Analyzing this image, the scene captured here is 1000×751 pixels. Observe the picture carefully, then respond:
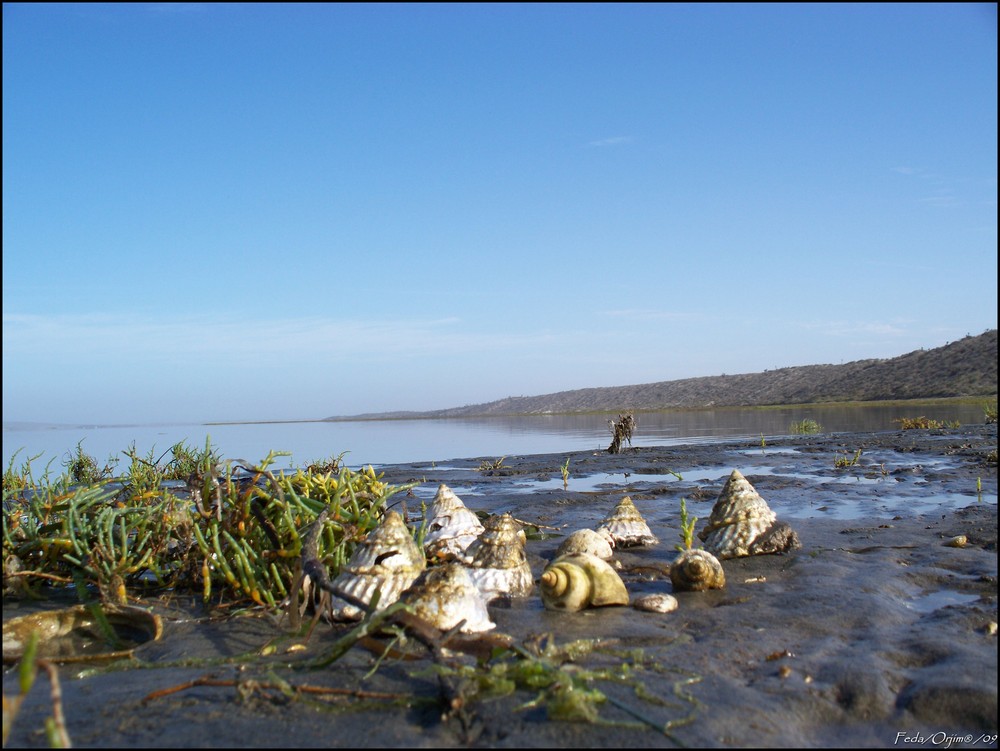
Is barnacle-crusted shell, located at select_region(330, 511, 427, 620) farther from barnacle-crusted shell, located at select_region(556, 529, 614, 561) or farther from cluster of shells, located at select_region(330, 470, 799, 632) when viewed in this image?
barnacle-crusted shell, located at select_region(556, 529, 614, 561)

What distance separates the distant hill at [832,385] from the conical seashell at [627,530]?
32725mm

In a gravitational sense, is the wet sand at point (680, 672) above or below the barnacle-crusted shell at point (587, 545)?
below

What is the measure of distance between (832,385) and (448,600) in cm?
4407

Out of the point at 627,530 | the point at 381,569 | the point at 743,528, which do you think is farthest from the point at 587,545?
the point at 381,569

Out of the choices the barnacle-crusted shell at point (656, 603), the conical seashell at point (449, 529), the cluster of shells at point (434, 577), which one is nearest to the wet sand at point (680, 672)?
the barnacle-crusted shell at point (656, 603)

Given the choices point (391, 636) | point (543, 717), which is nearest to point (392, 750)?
point (543, 717)

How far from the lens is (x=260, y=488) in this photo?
4.17 m

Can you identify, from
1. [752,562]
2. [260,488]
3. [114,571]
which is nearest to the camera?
[114,571]

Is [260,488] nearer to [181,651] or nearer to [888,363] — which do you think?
[181,651]

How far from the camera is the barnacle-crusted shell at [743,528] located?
193 inches

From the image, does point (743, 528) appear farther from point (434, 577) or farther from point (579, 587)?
point (434, 577)

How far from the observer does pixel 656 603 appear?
3596 millimetres

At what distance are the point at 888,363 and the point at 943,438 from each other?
31.3 m

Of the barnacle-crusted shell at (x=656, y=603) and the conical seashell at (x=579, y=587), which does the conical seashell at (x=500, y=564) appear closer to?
the conical seashell at (x=579, y=587)
